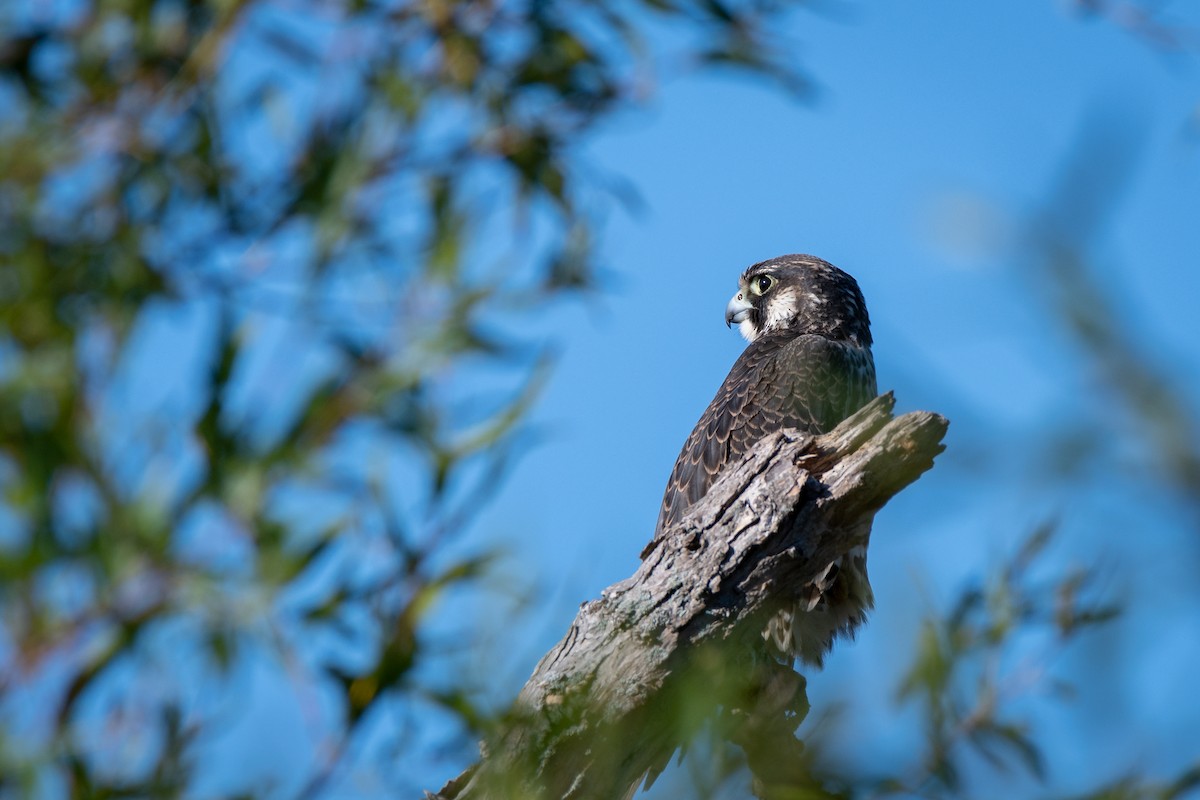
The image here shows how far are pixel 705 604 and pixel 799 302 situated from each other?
3182mm

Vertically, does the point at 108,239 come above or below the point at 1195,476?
above

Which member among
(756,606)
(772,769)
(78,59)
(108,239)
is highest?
(78,59)

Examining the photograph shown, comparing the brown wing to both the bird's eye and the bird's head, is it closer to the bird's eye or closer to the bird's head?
the bird's head

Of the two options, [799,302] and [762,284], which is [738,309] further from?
[799,302]

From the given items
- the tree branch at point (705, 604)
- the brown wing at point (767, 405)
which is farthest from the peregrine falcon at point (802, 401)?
the tree branch at point (705, 604)

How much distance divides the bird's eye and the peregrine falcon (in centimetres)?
10

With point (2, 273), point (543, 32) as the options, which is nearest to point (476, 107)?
point (543, 32)

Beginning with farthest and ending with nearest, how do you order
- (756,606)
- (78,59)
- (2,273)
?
(78,59), (756,606), (2,273)

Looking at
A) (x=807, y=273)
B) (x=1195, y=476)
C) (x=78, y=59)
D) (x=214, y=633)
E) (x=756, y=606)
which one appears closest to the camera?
(x=1195, y=476)

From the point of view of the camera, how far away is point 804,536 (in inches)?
122

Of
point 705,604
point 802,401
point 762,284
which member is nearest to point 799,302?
point 762,284

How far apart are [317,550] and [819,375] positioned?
9.90 ft

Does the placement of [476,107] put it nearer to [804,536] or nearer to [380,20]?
[380,20]

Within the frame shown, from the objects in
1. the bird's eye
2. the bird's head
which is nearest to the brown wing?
the bird's head
